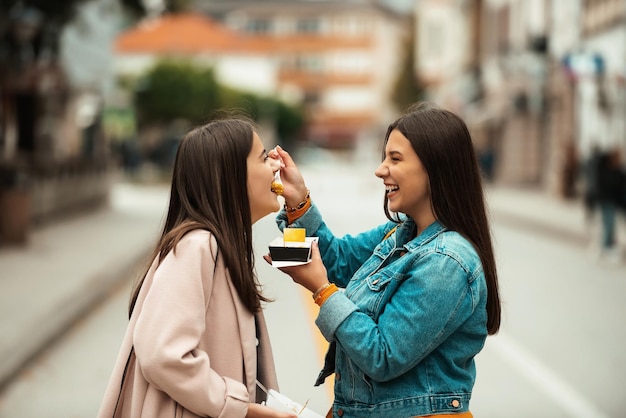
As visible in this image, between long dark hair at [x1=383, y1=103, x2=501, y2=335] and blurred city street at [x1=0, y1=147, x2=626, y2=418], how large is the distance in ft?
1.33

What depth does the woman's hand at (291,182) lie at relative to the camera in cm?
333

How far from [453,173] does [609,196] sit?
1563 centimetres

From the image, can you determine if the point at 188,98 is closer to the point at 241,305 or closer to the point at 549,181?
the point at 549,181

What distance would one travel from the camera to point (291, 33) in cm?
12312

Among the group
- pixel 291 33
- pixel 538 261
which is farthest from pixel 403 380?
pixel 291 33

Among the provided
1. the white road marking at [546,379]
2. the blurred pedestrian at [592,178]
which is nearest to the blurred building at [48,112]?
the blurred pedestrian at [592,178]

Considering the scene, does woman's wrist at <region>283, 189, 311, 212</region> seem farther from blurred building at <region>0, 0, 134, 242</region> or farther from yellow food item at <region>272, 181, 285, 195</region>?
blurred building at <region>0, 0, 134, 242</region>

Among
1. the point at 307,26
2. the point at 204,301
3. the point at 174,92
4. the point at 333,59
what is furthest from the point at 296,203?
the point at 307,26

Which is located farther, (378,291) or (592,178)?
Answer: (592,178)

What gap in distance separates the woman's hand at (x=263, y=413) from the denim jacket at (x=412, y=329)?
22 cm

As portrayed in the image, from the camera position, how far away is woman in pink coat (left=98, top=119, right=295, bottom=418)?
8.99 feet

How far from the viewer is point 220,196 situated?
290 cm

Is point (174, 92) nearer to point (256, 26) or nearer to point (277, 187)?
point (277, 187)

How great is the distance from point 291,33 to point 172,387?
400 ft
